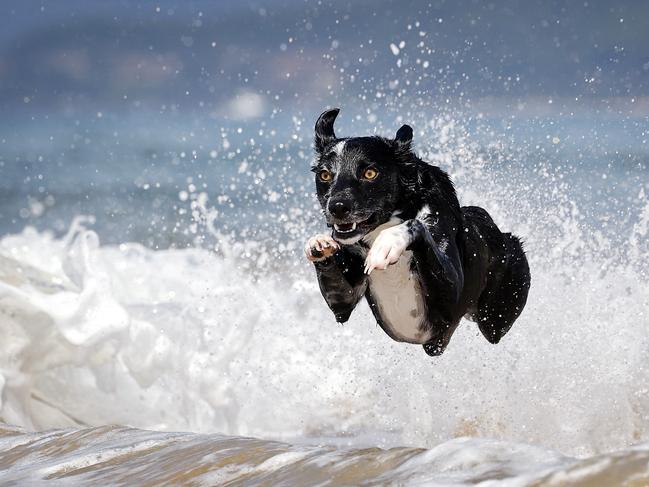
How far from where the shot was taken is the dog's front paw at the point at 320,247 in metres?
4.54

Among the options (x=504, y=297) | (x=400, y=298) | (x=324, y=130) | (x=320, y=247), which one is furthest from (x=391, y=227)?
(x=504, y=297)

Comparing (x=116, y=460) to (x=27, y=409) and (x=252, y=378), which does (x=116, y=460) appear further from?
(x=252, y=378)

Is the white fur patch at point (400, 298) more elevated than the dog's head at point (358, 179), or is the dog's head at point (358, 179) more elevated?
the dog's head at point (358, 179)

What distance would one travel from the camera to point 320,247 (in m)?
4.55

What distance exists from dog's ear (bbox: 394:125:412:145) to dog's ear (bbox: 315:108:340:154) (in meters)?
0.38

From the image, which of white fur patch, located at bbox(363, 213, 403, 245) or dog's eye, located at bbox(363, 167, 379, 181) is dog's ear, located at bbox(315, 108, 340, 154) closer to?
dog's eye, located at bbox(363, 167, 379, 181)

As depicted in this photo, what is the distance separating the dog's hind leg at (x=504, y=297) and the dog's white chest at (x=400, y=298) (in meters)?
0.93

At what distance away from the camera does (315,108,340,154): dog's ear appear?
5.17 meters

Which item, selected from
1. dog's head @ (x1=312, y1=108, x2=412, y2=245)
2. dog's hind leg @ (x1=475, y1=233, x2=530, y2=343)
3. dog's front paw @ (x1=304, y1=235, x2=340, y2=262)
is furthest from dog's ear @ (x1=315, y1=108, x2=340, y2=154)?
dog's hind leg @ (x1=475, y1=233, x2=530, y2=343)

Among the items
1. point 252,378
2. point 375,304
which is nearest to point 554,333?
point 375,304

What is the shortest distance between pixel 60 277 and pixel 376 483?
8.98 m

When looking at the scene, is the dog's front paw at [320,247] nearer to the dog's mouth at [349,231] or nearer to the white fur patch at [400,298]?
the dog's mouth at [349,231]

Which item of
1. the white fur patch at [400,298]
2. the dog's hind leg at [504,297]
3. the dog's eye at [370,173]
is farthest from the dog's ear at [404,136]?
the dog's hind leg at [504,297]

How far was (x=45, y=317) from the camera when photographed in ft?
33.8
